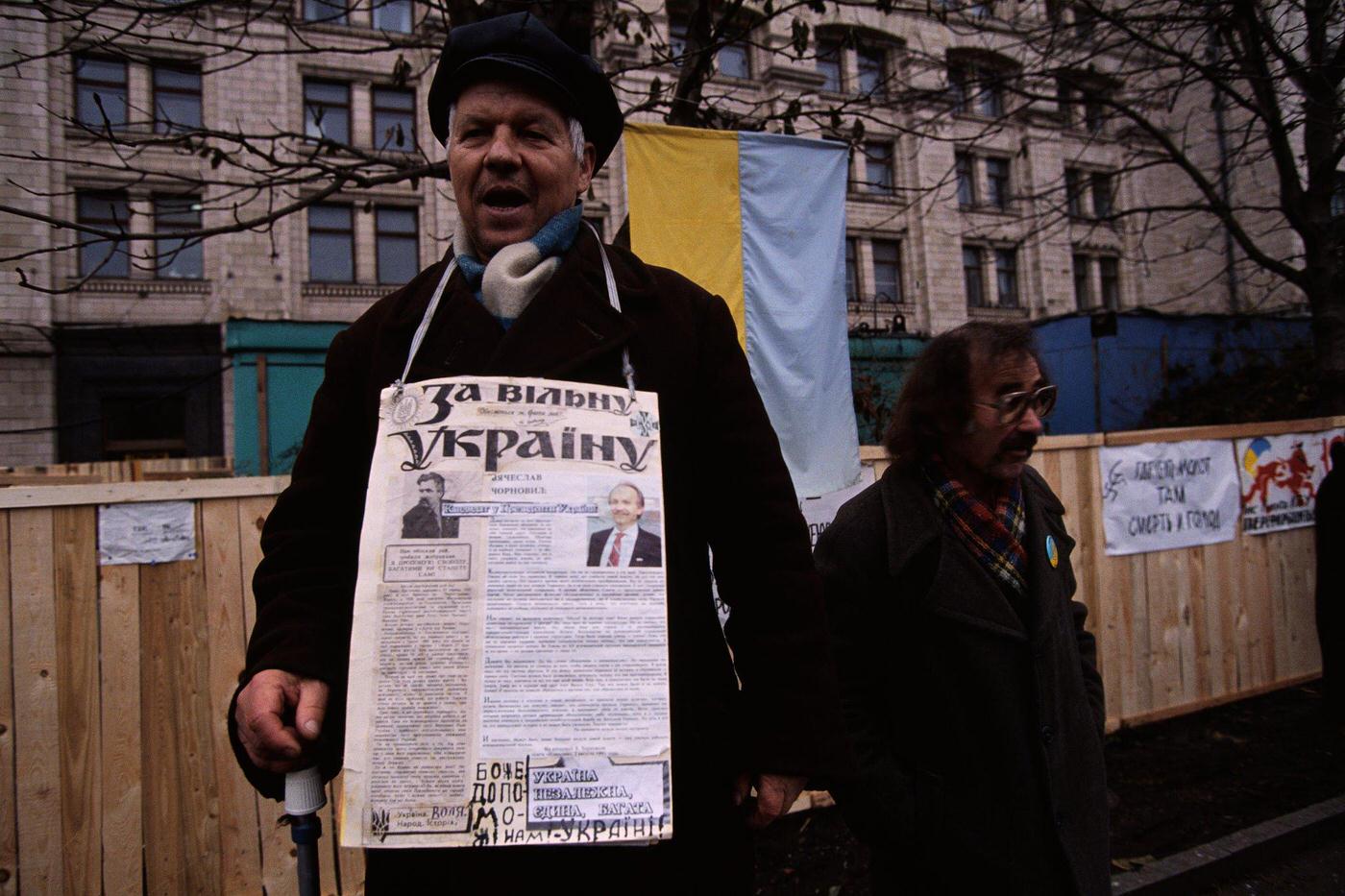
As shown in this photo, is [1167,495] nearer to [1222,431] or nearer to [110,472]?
[1222,431]

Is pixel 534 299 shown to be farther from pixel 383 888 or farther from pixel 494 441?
pixel 383 888

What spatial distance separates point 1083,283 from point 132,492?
30562 mm

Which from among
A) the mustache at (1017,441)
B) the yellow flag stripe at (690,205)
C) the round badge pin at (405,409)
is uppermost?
the yellow flag stripe at (690,205)

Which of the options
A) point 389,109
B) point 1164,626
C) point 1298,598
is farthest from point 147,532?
point 389,109

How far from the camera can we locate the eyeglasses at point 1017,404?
203 centimetres

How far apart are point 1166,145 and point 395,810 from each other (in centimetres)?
Result: 846

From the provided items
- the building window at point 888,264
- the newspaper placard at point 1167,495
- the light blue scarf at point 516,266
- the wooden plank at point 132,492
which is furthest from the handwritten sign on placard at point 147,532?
the building window at point 888,264

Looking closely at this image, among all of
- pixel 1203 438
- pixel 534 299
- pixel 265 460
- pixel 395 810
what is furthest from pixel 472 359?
pixel 265 460

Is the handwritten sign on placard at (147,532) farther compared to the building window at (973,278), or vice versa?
the building window at (973,278)

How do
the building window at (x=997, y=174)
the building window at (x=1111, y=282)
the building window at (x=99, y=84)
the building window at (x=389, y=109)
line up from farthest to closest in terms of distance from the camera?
the building window at (x=1111, y=282), the building window at (x=997, y=174), the building window at (x=389, y=109), the building window at (x=99, y=84)

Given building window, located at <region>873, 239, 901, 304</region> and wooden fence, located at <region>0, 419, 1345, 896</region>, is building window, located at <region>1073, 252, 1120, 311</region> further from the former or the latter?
wooden fence, located at <region>0, 419, 1345, 896</region>

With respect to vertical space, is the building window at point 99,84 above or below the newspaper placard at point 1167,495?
above

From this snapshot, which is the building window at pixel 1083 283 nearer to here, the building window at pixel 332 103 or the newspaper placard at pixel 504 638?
the building window at pixel 332 103

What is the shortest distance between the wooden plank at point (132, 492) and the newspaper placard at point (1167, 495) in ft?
15.7
